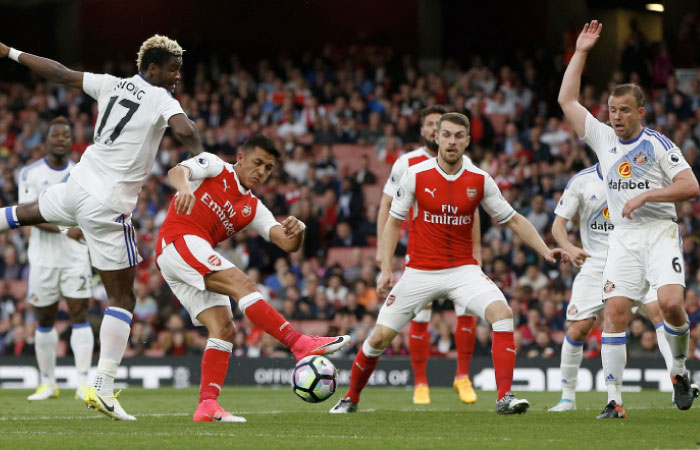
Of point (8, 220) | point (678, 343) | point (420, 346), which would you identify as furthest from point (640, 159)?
point (8, 220)

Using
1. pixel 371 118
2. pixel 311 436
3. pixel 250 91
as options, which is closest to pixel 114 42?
pixel 250 91

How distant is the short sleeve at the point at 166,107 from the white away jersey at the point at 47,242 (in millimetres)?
4305

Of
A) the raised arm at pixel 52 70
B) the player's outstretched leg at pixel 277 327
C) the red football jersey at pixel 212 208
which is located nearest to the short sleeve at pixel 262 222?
the red football jersey at pixel 212 208

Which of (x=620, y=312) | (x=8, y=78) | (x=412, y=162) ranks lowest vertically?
(x=620, y=312)

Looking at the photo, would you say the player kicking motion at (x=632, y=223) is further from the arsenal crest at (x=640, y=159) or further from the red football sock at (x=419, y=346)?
the red football sock at (x=419, y=346)

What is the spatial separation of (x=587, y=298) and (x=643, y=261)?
67.2 inches

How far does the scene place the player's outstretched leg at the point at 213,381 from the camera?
27.7 feet

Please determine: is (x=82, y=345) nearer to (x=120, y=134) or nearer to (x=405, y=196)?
(x=120, y=134)

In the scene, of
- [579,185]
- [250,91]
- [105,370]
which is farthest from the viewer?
[250,91]

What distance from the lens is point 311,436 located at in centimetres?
726

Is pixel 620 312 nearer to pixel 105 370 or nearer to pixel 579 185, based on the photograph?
pixel 579 185

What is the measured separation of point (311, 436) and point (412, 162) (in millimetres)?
5124

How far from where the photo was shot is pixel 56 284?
12.9 meters

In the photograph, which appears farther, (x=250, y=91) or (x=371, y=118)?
(x=250, y=91)
